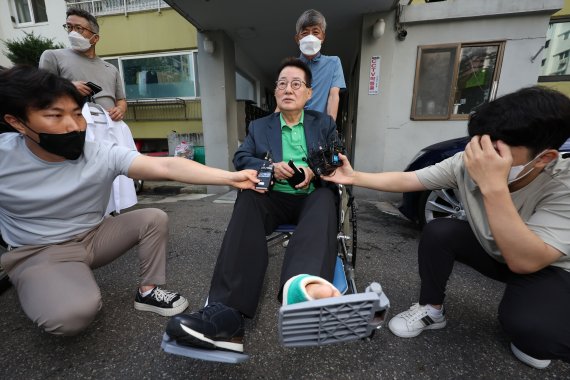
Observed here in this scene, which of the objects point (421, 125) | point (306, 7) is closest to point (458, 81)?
point (421, 125)

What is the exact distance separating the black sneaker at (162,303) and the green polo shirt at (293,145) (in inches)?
36.8

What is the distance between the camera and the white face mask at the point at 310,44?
2.43 metres

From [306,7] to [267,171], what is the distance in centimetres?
328

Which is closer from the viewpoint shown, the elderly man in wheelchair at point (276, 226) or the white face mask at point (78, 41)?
the elderly man in wheelchair at point (276, 226)

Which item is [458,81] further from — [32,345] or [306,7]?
[32,345]

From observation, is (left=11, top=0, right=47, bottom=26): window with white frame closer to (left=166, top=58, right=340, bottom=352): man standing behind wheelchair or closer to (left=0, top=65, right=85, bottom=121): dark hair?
(left=0, top=65, right=85, bottom=121): dark hair

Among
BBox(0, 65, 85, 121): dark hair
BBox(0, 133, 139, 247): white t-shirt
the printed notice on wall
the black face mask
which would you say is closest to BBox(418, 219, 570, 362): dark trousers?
BBox(0, 133, 139, 247): white t-shirt

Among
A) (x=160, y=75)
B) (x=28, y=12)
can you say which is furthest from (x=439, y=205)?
(x=28, y=12)

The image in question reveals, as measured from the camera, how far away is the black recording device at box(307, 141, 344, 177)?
4.82ft

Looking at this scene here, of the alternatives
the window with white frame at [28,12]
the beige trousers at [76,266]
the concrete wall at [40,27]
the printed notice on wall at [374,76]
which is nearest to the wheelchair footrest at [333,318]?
the beige trousers at [76,266]

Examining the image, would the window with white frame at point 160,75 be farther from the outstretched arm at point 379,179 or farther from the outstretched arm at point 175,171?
the outstretched arm at point 379,179

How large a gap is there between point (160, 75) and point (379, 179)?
7.73 metres

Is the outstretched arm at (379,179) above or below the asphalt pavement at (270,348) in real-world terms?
above

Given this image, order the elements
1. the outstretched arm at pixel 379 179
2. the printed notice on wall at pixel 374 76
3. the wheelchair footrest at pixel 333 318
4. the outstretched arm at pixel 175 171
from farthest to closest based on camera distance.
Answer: the printed notice on wall at pixel 374 76
the outstretched arm at pixel 379 179
the outstretched arm at pixel 175 171
the wheelchair footrest at pixel 333 318
